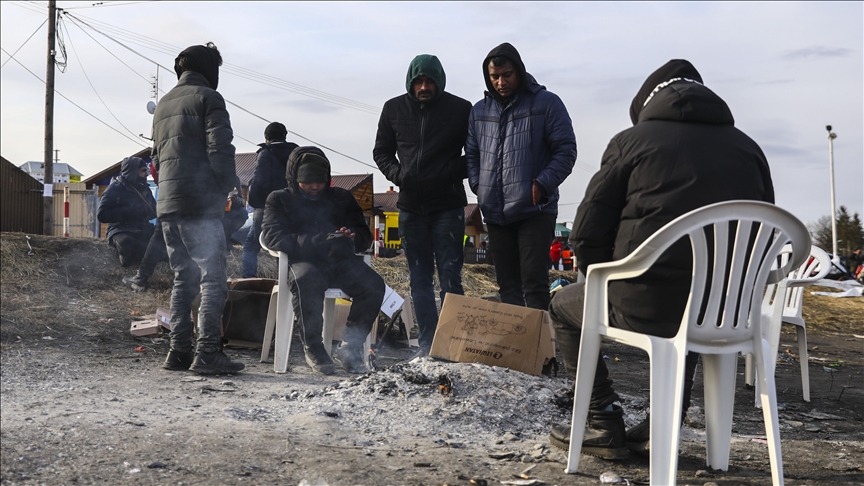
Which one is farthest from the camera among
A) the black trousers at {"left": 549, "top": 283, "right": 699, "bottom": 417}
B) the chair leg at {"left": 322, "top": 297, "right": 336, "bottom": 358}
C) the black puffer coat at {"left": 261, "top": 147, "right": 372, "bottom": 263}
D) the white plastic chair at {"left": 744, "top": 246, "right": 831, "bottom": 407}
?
the chair leg at {"left": 322, "top": 297, "right": 336, "bottom": 358}

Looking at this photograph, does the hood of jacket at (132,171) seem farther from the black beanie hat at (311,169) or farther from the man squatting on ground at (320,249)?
the black beanie hat at (311,169)

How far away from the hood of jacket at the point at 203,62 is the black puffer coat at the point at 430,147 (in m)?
1.22

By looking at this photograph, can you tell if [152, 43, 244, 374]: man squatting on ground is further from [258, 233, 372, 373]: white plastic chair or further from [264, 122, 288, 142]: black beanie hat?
[264, 122, 288, 142]: black beanie hat

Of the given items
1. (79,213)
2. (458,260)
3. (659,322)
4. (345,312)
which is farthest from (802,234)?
(79,213)

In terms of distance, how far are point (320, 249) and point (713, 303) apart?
9.92 feet

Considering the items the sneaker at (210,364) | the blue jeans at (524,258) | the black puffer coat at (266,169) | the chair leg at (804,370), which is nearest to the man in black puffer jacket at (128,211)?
the black puffer coat at (266,169)

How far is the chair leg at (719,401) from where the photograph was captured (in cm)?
271

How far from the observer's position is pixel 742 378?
18.9ft

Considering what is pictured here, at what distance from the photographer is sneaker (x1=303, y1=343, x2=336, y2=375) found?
491 centimetres

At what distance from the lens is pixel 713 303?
2.50 metres

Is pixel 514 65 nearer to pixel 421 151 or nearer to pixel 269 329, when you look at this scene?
pixel 421 151

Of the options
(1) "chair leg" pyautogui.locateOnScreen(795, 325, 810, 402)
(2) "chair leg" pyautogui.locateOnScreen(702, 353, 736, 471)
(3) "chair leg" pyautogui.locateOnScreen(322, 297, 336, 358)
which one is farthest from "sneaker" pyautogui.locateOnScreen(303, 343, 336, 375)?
(1) "chair leg" pyautogui.locateOnScreen(795, 325, 810, 402)

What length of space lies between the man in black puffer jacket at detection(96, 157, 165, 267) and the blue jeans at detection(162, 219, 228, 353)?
3.57 meters

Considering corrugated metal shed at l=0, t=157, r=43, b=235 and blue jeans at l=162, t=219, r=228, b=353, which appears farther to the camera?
corrugated metal shed at l=0, t=157, r=43, b=235
